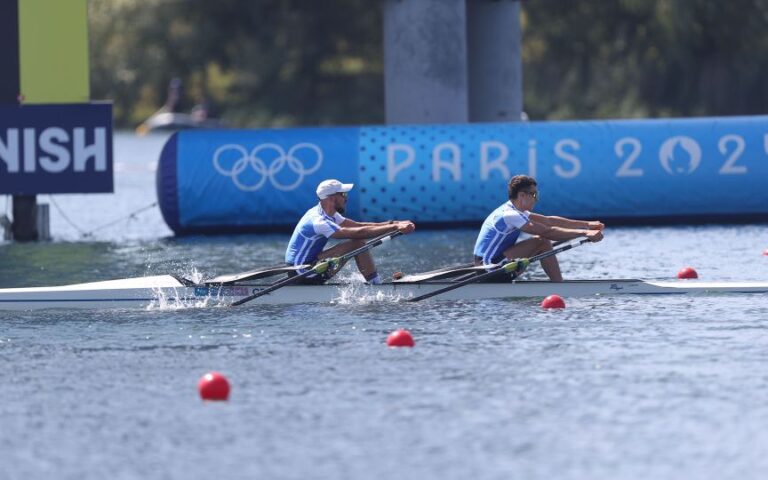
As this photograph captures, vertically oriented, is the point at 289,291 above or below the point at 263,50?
below

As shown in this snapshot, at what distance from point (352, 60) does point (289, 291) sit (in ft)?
197

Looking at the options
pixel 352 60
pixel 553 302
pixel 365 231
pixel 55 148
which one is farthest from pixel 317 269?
pixel 352 60

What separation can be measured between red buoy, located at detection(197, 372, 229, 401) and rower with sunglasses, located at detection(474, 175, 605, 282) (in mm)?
6298

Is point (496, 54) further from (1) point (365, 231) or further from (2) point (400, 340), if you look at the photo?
(2) point (400, 340)

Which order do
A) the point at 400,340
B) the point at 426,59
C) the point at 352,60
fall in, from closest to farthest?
1. the point at 400,340
2. the point at 426,59
3. the point at 352,60

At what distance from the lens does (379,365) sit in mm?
14227

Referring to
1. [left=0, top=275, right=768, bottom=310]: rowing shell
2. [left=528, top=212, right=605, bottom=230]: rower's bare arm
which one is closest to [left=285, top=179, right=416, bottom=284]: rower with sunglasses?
[left=0, top=275, right=768, bottom=310]: rowing shell

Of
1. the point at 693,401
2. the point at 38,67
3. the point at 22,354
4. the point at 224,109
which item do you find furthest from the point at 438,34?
the point at 224,109

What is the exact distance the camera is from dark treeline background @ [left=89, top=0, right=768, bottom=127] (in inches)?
2181

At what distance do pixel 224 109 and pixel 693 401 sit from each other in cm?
6523

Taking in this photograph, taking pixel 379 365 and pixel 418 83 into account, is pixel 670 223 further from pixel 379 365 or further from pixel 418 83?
pixel 379 365

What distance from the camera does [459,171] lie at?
1081 inches

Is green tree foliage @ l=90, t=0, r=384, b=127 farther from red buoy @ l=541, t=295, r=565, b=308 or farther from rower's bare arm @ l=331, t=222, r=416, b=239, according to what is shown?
red buoy @ l=541, t=295, r=565, b=308

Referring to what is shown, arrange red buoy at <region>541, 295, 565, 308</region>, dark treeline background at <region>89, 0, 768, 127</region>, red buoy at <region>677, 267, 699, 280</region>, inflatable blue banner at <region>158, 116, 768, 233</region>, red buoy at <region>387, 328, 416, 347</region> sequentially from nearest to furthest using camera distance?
red buoy at <region>387, 328, 416, 347</region>, red buoy at <region>541, 295, 565, 308</region>, red buoy at <region>677, 267, 699, 280</region>, inflatable blue banner at <region>158, 116, 768, 233</region>, dark treeline background at <region>89, 0, 768, 127</region>
